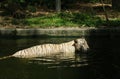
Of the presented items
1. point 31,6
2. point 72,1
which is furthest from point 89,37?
point 72,1

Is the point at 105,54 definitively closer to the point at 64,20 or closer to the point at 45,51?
the point at 45,51

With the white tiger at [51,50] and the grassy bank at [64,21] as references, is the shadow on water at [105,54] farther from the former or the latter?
the grassy bank at [64,21]

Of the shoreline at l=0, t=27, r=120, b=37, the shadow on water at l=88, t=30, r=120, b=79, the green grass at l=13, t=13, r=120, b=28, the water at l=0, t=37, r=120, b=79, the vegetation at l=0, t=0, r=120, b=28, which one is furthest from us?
the vegetation at l=0, t=0, r=120, b=28

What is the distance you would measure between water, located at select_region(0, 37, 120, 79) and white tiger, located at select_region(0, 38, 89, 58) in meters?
0.44

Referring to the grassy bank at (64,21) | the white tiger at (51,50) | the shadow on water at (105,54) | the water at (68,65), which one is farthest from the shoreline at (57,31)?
the white tiger at (51,50)

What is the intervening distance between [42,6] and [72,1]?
2.64 metres

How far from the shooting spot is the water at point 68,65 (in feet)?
33.4

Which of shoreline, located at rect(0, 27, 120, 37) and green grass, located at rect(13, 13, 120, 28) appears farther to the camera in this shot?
green grass, located at rect(13, 13, 120, 28)

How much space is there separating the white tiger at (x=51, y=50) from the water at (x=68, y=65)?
0.44 m

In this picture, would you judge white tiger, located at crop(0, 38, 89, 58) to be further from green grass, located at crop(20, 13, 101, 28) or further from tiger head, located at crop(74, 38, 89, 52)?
A: green grass, located at crop(20, 13, 101, 28)

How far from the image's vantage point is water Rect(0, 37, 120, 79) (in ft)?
33.4

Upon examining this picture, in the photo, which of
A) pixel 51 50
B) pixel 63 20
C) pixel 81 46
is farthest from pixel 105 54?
pixel 63 20

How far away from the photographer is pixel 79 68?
1112 cm

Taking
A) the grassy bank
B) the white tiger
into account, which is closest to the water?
the white tiger
